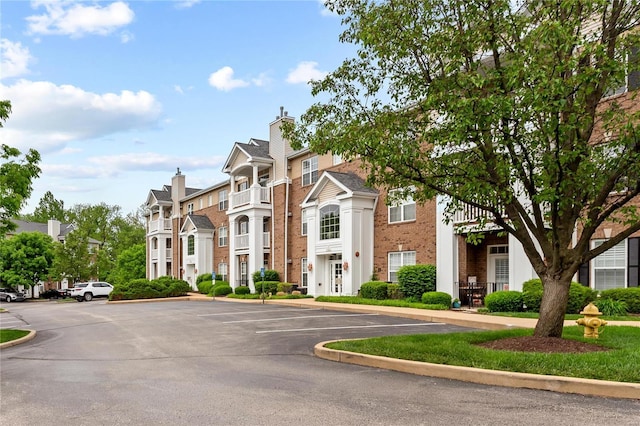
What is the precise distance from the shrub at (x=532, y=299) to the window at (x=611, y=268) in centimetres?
176

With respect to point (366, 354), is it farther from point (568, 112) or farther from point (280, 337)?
point (568, 112)

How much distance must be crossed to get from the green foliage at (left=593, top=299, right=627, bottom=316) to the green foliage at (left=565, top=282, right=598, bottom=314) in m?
0.69

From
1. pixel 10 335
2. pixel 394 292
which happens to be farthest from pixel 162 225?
pixel 10 335

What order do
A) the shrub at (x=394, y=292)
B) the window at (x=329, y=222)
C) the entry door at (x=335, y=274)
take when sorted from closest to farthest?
1. the shrub at (x=394, y=292)
2. the window at (x=329, y=222)
3. the entry door at (x=335, y=274)

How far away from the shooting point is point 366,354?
32.4ft

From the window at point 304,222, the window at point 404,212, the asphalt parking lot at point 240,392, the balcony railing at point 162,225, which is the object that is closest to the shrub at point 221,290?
the window at point 304,222

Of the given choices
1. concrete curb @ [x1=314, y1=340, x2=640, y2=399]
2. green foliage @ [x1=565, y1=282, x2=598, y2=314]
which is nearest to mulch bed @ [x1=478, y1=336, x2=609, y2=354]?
concrete curb @ [x1=314, y1=340, x2=640, y2=399]

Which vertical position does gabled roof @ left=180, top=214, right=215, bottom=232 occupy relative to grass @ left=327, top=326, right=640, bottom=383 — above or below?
above

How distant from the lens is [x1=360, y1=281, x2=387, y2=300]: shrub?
24.4m

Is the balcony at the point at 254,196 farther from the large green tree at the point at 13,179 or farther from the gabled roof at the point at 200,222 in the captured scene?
the large green tree at the point at 13,179

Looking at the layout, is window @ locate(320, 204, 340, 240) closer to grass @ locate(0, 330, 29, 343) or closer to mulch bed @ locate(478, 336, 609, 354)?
grass @ locate(0, 330, 29, 343)

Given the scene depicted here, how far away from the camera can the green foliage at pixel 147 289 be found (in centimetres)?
3609

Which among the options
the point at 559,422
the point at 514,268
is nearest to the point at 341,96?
the point at 559,422

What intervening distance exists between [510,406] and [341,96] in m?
7.61
